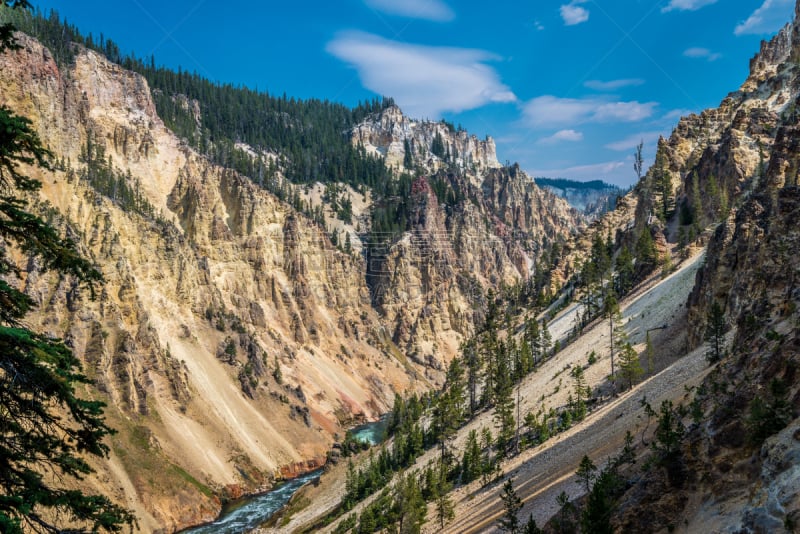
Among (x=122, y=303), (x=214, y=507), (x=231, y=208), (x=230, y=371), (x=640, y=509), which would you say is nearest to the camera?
(x=640, y=509)

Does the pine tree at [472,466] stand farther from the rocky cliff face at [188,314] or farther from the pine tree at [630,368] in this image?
the rocky cliff face at [188,314]

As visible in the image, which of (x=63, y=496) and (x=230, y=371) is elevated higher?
(x=230, y=371)

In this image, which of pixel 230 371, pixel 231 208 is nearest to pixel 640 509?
pixel 230 371

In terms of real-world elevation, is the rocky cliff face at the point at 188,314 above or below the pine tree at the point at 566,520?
Result: above

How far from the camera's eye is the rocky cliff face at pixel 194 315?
8100cm

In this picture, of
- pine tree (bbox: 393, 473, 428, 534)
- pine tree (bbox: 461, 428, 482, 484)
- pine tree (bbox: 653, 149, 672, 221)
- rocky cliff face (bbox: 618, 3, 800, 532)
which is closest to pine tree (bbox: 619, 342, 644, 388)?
rocky cliff face (bbox: 618, 3, 800, 532)

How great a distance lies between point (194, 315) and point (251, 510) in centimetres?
4626

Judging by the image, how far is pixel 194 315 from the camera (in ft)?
370

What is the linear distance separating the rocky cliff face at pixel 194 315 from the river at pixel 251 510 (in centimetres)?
226

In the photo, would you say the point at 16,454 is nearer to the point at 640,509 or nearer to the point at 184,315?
the point at 640,509

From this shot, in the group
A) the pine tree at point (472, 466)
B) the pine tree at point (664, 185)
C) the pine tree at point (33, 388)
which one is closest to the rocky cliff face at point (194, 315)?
the pine tree at point (472, 466)

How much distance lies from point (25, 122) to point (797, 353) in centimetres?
2075

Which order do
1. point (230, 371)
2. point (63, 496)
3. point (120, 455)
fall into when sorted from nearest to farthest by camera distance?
point (63, 496) < point (120, 455) < point (230, 371)

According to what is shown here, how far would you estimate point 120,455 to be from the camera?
73.1 metres
